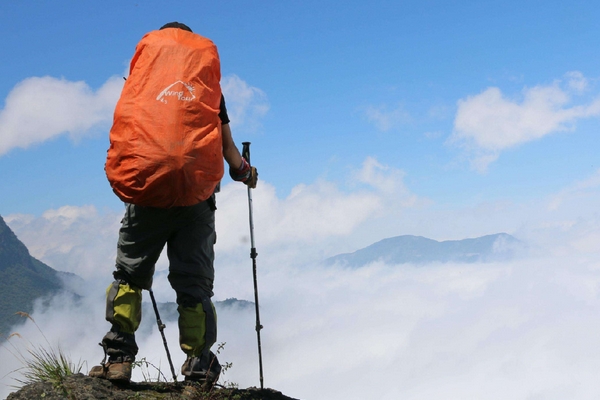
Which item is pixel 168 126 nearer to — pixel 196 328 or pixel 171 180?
pixel 171 180

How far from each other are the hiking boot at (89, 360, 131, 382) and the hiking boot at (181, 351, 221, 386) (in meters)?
0.61

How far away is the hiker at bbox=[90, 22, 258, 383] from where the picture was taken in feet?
16.7

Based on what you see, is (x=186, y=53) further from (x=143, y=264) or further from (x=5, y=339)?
(x=5, y=339)

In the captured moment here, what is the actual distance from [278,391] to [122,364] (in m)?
2.14

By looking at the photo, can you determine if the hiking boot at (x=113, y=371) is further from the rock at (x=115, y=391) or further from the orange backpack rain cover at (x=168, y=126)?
the orange backpack rain cover at (x=168, y=126)

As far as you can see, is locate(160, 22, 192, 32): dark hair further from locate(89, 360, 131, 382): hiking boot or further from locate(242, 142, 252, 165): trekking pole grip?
locate(89, 360, 131, 382): hiking boot

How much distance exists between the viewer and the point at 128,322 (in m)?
5.91

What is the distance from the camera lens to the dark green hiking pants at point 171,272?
5805 mm

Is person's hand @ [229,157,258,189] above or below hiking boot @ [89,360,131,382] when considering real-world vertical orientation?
above

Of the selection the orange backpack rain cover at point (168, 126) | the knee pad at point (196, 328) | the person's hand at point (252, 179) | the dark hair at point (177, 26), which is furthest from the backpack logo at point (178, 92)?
the knee pad at point (196, 328)

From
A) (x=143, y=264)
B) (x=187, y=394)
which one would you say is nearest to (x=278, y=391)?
(x=187, y=394)

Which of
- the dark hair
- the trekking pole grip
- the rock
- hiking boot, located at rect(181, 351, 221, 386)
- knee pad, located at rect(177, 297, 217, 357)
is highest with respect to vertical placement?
the dark hair

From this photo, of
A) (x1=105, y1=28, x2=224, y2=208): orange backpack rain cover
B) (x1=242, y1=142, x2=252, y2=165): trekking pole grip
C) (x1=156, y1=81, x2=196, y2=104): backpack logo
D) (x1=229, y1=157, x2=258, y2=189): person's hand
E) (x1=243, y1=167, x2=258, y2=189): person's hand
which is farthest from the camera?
(x1=242, y1=142, x2=252, y2=165): trekking pole grip

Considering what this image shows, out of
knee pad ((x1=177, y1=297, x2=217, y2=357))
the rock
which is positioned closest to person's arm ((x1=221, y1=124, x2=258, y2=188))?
knee pad ((x1=177, y1=297, x2=217, y2=357))
